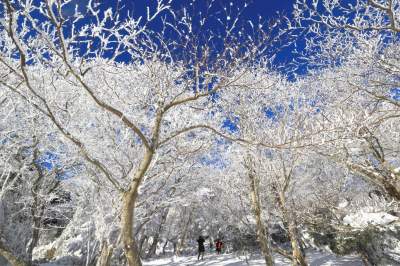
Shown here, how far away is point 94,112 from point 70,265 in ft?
40.3

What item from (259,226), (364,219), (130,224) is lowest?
(130,224)

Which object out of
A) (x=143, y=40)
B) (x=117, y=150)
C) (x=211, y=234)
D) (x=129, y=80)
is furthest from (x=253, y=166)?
(x=211, y=234)

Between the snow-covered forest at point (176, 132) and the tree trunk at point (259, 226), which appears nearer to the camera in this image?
the snow-covered forest at point (176, 132)

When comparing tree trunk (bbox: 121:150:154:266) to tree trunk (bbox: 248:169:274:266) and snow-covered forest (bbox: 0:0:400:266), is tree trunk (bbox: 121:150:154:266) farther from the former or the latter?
tree trunk (bbox: 248:169:274:266)

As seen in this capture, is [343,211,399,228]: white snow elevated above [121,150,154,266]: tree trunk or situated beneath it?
elevated above

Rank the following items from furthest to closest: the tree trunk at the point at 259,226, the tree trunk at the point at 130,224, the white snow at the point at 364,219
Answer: the white snow at the point at 364,219 < the tree trunk at the point at 259,226 < the tree trunk at the point at 130,224

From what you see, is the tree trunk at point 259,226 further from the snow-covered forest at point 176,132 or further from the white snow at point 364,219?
the white snow at point 364,219

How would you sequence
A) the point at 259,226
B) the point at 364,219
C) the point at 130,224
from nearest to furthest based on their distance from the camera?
the point at 130,224, the point at 259,226, the point at 364,219

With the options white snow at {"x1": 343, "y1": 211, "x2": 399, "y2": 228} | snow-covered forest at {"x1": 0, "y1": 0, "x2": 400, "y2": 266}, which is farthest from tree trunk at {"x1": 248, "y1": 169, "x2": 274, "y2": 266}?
white snow at {"x1": 343, "y1": 211, "x2": 399, "y2": 228}

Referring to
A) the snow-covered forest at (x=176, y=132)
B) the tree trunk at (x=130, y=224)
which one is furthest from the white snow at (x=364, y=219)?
the tree trunk at (x=130, y=224)

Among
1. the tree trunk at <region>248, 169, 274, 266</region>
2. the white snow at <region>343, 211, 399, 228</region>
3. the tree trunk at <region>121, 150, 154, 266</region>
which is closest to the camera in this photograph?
the tree trunk at <region>121, 150, 154, 266</region>

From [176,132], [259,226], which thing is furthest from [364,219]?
[176,132]

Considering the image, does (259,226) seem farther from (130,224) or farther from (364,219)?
(364,219)

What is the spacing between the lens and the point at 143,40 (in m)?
5.14
